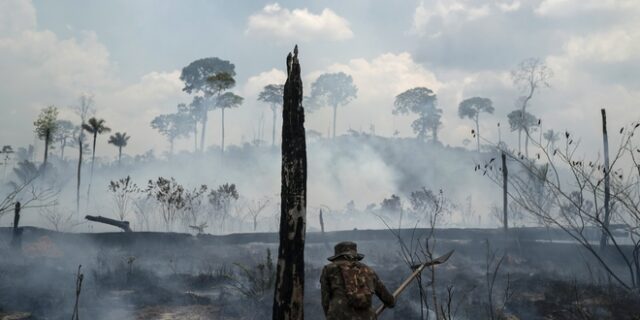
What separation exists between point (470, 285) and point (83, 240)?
1954cm

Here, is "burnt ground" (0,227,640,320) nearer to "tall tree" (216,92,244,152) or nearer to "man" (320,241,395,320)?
"man" (320,241,395,320)

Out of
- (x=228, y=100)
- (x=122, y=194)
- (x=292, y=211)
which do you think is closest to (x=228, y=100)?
(x=228, y=100)

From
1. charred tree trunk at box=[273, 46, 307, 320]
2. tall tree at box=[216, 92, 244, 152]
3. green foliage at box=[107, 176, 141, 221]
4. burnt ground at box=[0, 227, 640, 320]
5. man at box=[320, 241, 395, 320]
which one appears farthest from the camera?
tall tree at box=[216, 92, 244, 152]

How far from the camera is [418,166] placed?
6919 centimetres

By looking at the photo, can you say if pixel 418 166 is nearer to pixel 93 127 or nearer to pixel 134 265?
pixel 93 127

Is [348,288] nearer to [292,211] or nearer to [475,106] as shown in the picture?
[292,211]

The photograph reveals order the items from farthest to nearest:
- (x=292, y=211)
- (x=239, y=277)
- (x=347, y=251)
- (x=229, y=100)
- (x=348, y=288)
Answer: (x=229, y=100)
(x=239, y=277)
(x=292, y=211)
(x=347, y=251)
(x=348, y=288)

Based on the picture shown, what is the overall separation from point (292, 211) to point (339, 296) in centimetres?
121

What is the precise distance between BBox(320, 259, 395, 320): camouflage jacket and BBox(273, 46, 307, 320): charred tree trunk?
0.32 m

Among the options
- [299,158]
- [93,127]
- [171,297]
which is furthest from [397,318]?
[93,127]

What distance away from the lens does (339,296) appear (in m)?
5.64

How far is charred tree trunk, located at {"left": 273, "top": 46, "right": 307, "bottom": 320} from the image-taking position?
571 cm

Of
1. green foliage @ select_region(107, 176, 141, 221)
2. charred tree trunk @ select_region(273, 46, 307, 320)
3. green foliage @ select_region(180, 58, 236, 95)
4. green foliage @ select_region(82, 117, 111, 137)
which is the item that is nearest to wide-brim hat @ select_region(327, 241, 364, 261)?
charred tree trunk @ select_region(273, 46, 307, 320)

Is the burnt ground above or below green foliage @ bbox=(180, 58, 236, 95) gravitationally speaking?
below
